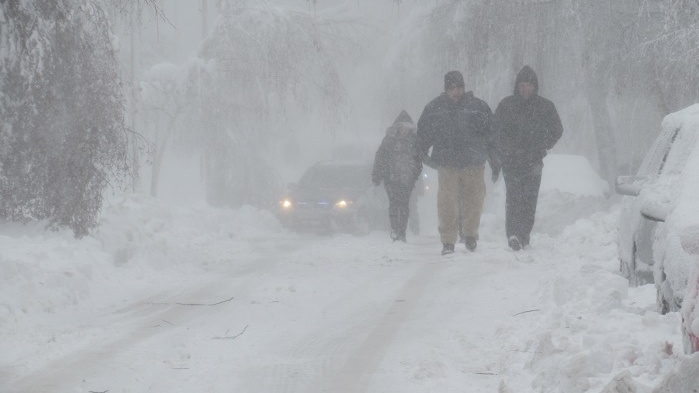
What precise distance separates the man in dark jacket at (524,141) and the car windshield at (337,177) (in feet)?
21.2

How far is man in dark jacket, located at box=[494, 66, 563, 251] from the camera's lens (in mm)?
9844

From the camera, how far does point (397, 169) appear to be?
12.2m

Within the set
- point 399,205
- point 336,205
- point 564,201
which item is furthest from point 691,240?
point 336,205

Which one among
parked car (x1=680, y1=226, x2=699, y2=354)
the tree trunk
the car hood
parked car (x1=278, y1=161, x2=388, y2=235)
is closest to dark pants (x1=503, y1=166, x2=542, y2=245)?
parked car (x1=278, y1=161, x2=388, y2=235)

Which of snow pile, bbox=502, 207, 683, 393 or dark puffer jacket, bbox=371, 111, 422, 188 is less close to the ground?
dark puffer jacket, bbox=371, 111, 422, 188

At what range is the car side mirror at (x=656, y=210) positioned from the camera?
16.9ft

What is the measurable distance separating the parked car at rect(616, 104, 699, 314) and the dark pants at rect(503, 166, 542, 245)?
2699 millimetres

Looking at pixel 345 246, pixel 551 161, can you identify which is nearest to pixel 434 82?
pixel 551 161

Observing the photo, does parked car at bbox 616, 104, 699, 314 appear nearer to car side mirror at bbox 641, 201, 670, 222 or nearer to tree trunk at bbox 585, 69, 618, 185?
car side mirror at bbox 641, 201, 670, 222

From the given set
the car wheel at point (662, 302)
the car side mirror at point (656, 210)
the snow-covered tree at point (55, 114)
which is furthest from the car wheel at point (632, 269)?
the snow-covered tree at point (55, 114)

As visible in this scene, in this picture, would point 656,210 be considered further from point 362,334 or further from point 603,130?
point 603,130

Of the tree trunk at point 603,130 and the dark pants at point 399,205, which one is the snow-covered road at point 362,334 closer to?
the dark pants at point 399,205

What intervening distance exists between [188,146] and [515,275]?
51.0 feet

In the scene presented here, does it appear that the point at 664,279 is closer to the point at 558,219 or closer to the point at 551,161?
the point at 558,219
